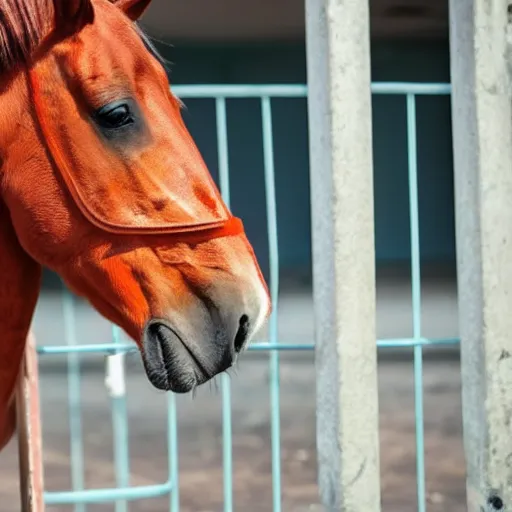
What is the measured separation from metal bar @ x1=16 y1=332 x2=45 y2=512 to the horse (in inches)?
16.5

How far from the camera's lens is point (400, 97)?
412 inches

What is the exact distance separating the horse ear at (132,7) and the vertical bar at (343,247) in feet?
2.39

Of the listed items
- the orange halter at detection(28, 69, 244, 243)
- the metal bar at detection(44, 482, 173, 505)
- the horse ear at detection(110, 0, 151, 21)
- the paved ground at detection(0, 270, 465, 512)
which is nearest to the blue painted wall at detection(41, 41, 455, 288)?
the paved ground at detection(0, 270, 465, 512)

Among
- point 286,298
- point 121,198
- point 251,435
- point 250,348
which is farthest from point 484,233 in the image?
point 286,298

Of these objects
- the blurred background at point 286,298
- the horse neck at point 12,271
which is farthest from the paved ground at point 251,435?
the horse neck at point 12,271

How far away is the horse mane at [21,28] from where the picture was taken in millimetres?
1443

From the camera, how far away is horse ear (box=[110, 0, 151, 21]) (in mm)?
1694

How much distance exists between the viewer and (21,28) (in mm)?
1454

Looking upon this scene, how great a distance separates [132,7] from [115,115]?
1.13ft

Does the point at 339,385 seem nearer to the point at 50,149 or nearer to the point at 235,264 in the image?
the point at 235,264

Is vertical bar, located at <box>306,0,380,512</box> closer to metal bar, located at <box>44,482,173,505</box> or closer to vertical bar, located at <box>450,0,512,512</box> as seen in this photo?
vertical bar, located at <box>450,0,512,512</box>

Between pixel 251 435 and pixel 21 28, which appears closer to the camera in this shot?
pixel 21 28

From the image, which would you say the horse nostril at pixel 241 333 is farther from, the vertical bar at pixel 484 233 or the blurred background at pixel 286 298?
the blurred background at pixel 286 298

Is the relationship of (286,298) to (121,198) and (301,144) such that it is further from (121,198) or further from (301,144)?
(121,198)
